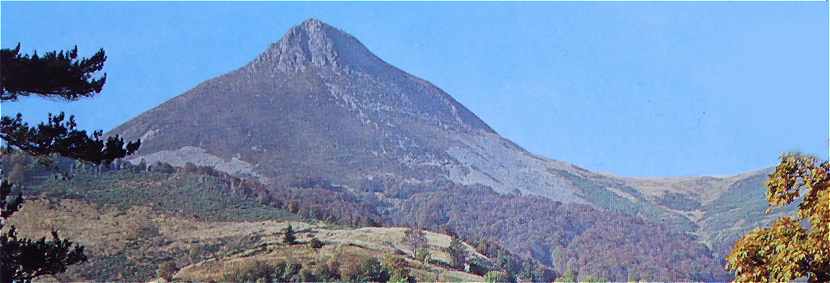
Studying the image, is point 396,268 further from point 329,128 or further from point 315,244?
point 329,128

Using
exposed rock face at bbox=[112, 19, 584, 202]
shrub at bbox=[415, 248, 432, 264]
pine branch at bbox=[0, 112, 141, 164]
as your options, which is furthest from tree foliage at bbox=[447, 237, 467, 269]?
exposed rock face at bbox=[112, 19, 584, 202]

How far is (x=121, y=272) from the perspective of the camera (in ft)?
120

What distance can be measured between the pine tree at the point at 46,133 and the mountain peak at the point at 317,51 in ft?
393

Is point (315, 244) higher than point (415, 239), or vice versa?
point (415, 239)

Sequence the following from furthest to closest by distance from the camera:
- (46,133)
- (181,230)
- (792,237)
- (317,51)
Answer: (317,51) < (181,230) < (46,133) < (792,237)

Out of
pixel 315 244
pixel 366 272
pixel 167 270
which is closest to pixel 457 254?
pixel 315 244

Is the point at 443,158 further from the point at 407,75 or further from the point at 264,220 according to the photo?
the point at 264,220

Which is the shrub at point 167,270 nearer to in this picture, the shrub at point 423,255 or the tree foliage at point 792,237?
the shrub at point 423,255

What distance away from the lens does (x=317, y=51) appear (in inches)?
5512

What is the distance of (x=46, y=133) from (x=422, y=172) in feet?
291

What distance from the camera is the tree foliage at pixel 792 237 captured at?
5898 mm

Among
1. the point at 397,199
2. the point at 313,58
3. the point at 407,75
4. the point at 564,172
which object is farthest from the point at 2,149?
the point at 407,75

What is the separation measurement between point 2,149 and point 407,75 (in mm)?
137935

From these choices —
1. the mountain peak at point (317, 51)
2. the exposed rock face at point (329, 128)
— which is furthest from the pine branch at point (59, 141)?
the mountain peak at point (317, 51)
